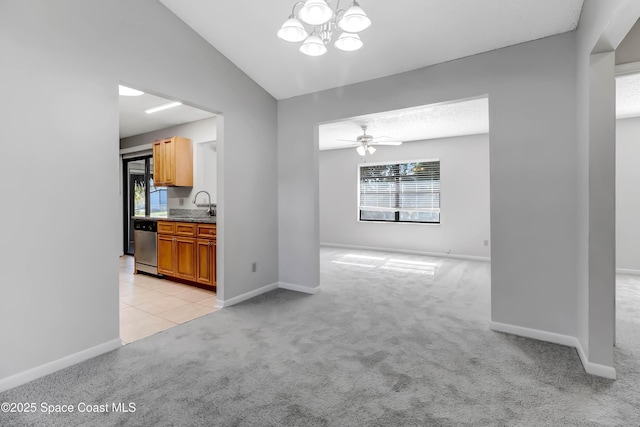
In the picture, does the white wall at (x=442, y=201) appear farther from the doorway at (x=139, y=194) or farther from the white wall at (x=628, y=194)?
the doorway at (x=139, y=194)

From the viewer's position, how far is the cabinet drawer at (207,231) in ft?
13.4

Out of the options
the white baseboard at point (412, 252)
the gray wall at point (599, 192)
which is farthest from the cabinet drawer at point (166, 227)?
the gray wall at point (599, 192)

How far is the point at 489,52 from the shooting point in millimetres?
2873

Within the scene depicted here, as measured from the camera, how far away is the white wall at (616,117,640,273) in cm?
500

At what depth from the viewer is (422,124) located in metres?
5.38

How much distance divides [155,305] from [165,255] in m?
1.24

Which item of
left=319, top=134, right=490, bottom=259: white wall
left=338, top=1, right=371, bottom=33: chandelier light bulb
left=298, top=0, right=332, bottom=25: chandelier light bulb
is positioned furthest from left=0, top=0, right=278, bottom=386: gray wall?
left=319, top=134, right=490, bottom=259: white wall

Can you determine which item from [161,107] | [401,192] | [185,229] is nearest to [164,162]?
[161,107]

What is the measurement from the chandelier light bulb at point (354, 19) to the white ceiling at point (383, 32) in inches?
33.4

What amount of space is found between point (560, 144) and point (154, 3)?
12.1 ft

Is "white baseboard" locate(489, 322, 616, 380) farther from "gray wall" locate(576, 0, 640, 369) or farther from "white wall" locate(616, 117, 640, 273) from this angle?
"white wall" locate(616, 117, 640, 273)

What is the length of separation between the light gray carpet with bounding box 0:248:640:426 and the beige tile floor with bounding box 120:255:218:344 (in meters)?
0.23

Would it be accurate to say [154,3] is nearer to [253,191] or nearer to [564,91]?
[253,191]

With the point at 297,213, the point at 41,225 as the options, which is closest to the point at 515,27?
the point at 297,213
